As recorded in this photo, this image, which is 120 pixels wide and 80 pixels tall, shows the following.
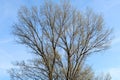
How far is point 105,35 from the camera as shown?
26.9 meters

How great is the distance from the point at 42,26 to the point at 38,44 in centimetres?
147

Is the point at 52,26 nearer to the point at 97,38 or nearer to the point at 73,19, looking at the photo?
the point at 73,19

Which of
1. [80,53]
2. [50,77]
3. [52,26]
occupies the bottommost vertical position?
[50,77]

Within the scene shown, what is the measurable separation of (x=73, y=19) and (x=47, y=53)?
341 centimetres

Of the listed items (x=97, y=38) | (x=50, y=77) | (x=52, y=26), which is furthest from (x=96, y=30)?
(x=50, y=77)

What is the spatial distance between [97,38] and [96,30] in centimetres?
64

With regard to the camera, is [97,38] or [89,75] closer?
[97,38]

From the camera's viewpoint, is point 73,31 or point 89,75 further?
point 89,75

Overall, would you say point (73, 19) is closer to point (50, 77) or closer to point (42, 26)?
point (42, 26)

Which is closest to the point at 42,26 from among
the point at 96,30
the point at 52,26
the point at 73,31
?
the point at 52,26

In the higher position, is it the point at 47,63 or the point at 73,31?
the point at 73,31

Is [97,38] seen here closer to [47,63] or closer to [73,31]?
[73,31]

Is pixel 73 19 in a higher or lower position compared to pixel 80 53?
higher

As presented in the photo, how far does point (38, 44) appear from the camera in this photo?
2683cm
